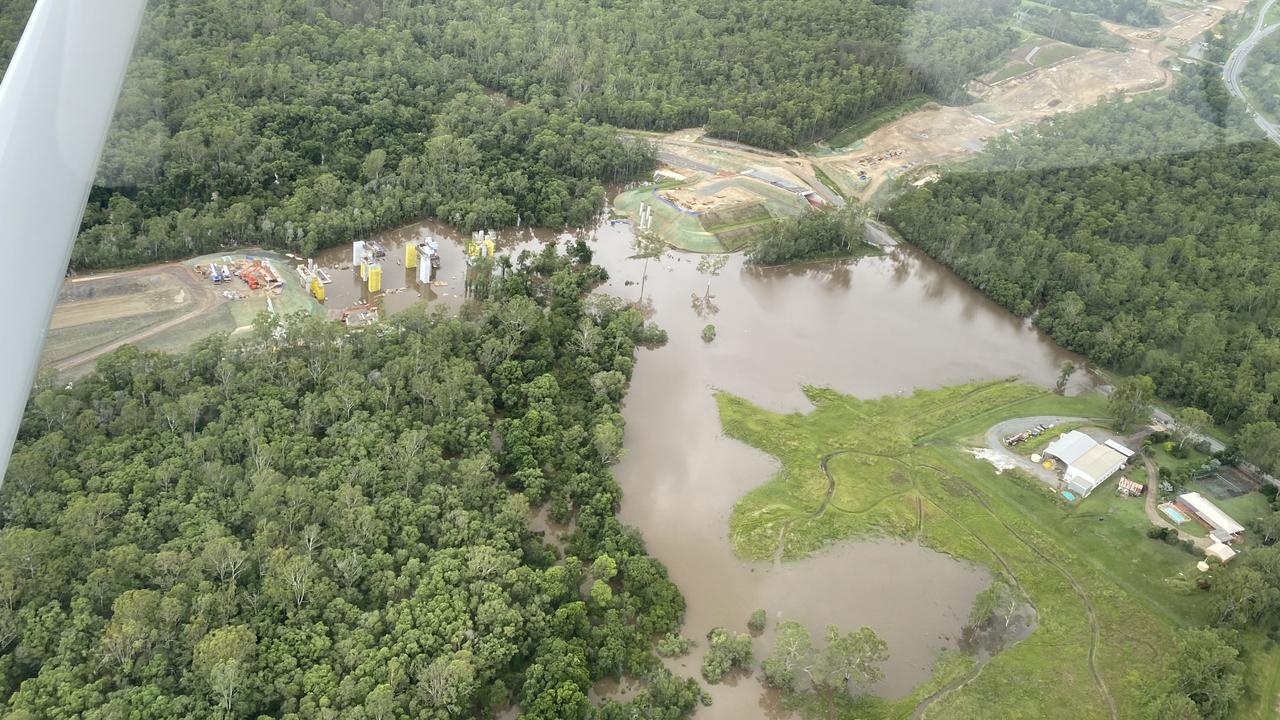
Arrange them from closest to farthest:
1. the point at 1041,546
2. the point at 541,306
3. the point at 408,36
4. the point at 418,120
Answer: the point at 1041,546 < the point at 541,306 < the point at 418,120 < the point at 408,36

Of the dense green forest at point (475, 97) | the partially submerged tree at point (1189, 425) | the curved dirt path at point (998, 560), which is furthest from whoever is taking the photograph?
the dense green forest at point (475, 97)

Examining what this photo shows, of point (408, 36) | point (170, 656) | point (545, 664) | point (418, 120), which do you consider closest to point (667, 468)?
point (545, 664)

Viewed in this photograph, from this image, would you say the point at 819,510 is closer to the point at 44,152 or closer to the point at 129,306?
the point at 129,306

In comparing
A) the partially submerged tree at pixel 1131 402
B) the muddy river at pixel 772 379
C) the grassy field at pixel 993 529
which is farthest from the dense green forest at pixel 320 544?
the partially submerged tree at pixel 1131 402

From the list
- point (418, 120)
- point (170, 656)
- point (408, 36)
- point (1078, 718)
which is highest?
point (408, 36)

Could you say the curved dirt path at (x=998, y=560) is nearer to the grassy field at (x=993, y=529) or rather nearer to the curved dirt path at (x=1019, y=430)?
the grassy field at (x=993, y=529)

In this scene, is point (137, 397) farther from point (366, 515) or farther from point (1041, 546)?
point (1041, 546)
